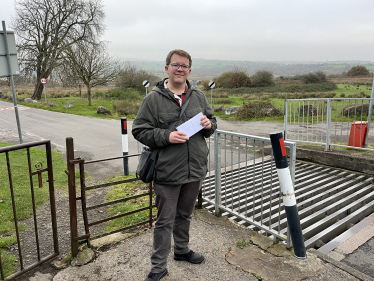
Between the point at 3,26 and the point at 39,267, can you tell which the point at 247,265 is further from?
the point at 3,26

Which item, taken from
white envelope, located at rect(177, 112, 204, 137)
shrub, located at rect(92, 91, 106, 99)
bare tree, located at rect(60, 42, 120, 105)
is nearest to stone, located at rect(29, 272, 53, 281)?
white envelope, located at rect(177, 112, 204, 137)

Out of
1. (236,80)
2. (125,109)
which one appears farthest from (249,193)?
(236,80)

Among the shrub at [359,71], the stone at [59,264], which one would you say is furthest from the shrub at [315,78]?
the stone at [59,264]

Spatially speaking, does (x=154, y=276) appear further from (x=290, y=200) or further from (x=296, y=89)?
(x=296, y=89)

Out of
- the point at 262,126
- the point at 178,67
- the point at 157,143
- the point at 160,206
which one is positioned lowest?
the point at 262,126

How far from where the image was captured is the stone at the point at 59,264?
9.26 feet

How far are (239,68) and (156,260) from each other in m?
44.5

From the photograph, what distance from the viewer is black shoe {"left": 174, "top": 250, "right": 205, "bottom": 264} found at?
2801mm

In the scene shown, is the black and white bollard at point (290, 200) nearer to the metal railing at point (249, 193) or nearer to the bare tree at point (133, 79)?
the metal railing at point (249, 193)

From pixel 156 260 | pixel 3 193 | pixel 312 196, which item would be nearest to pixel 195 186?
pixel 156 260

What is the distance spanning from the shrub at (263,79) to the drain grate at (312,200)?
38.6 metres

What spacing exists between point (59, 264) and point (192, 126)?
6.48 ft

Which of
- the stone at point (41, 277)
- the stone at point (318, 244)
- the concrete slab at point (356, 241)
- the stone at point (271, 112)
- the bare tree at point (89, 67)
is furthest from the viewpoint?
the bare tree at point (89, 67)

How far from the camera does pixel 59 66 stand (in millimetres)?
26578
